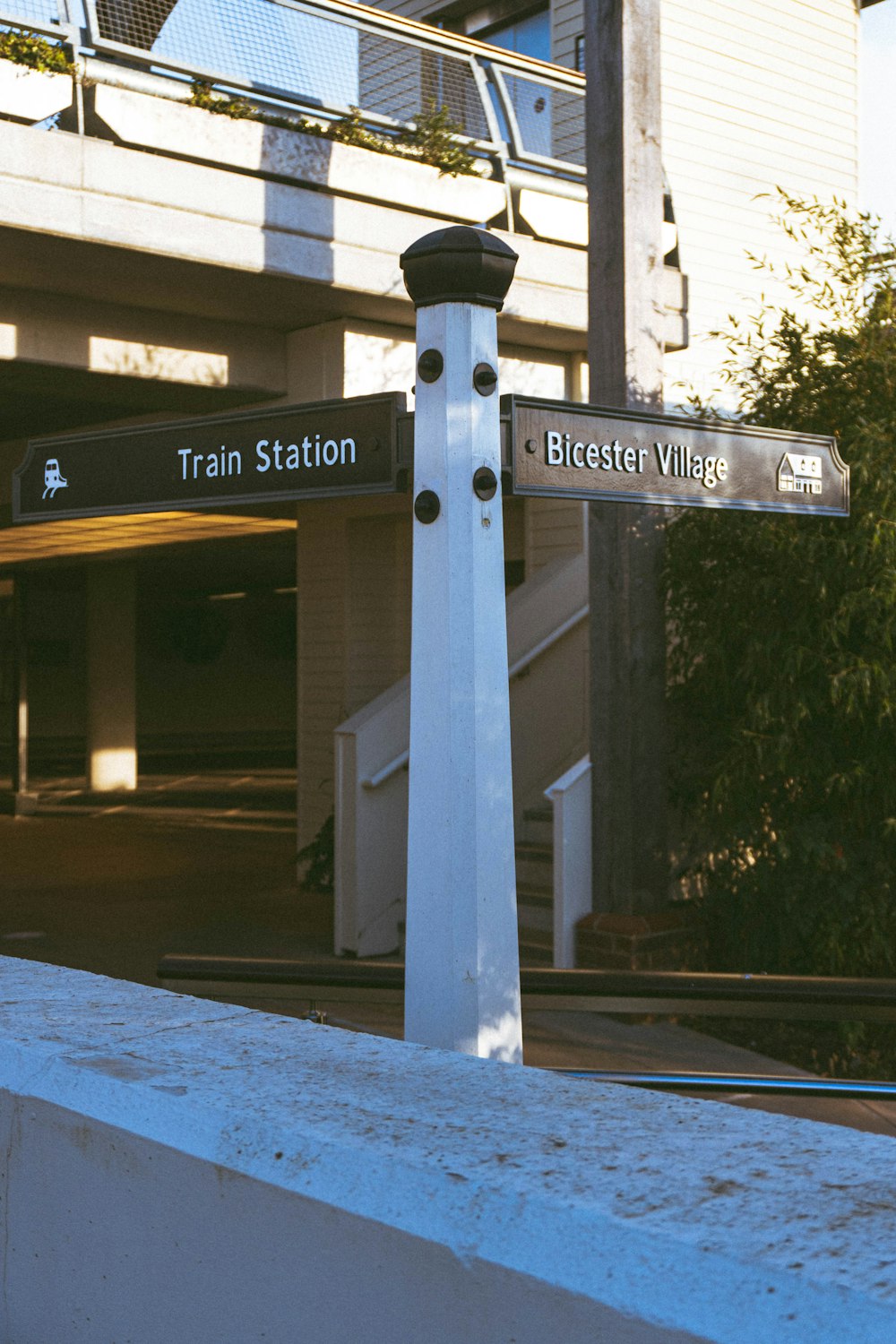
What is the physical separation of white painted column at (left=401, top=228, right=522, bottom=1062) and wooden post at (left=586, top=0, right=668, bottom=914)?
3874 millimetres

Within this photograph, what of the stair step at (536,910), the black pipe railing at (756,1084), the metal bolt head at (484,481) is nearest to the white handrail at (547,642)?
the stair step at (536,910)

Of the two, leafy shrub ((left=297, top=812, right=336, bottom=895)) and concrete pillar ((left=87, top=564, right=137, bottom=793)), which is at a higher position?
concrete pillar ((left=87, top=564, right=137, bottom=793))

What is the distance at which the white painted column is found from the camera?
3.15 m

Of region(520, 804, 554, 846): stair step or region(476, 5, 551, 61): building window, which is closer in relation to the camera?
region(520, 804, 554, 846): stair step

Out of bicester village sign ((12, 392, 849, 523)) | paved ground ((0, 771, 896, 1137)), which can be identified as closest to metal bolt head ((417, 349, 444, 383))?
bicester village sign ((12, 392, 849, 523))

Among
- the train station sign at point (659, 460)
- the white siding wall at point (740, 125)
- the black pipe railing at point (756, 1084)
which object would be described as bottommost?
the black pipe railing at point (756, 1084)

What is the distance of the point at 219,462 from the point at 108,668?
50.1 ft

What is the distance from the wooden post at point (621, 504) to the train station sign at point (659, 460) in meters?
3.17

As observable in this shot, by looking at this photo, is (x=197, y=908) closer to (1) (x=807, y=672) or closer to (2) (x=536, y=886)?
(2) (x=536, y=886)

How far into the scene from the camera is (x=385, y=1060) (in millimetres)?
1998

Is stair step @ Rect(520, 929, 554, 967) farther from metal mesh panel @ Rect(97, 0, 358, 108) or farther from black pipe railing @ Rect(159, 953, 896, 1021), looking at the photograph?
metal mesh panel @ Rect(97, 0, 358, 108)

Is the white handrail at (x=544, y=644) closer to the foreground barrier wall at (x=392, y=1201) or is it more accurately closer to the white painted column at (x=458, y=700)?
the white painted column at (x=458, y=700)

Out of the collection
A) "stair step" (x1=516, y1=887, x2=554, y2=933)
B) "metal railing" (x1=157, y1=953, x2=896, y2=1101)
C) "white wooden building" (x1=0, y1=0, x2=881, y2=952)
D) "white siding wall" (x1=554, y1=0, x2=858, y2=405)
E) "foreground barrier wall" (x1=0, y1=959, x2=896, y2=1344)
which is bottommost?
"stair step" (x1=516, y1=887, x2=554, y2=933)

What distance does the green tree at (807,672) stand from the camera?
21.2ft
